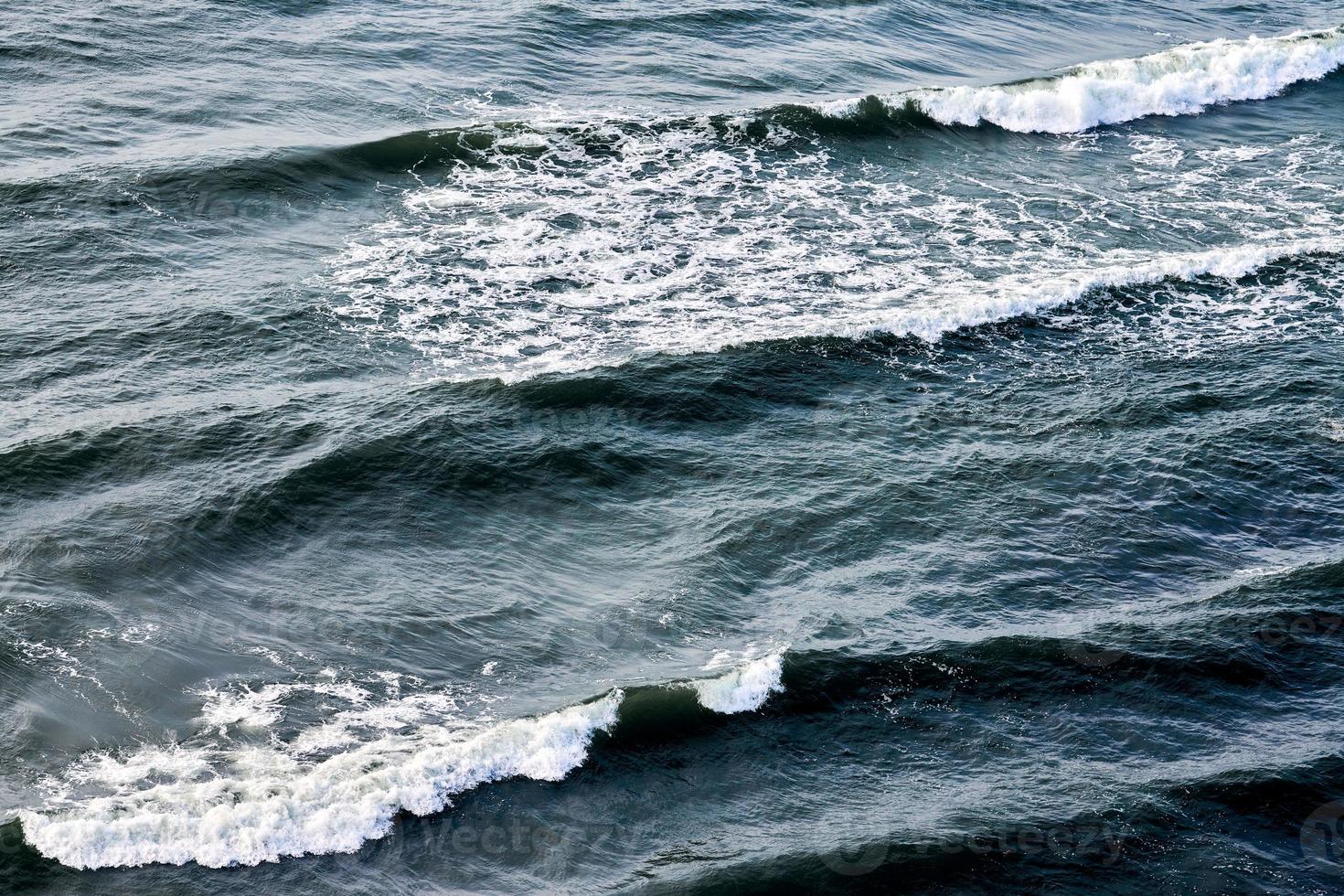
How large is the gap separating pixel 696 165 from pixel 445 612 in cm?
1364

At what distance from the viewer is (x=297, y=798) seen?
1138 centimetres

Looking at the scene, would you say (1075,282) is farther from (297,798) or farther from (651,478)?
(297,798)

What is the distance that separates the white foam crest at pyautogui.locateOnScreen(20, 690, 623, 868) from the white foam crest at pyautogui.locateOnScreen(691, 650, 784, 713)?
104cm

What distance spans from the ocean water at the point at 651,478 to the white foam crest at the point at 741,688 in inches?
2.0

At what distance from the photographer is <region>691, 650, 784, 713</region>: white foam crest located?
12.8m

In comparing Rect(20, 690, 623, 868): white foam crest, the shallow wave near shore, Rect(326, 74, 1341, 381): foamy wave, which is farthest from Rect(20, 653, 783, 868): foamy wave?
the shallow wave near shore

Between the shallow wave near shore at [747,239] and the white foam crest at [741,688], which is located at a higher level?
the shallow wave near shore at [747,239]

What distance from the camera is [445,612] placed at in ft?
46.3

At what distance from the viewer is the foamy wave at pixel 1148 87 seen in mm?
28438

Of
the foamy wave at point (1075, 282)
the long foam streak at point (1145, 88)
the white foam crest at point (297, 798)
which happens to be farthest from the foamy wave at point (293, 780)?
the long foam streak at point (1145, 88)

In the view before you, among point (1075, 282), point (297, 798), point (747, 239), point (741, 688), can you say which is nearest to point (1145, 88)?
point (1075, 282)

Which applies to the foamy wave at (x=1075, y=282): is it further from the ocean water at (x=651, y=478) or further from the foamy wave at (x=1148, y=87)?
the foamy wave at (x=1148, y=87)

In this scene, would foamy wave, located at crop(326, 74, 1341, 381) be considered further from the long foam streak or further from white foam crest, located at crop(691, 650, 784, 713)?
white foam crest, located at crop(691, 650, 784, 713)

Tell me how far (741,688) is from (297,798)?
4361 mm
